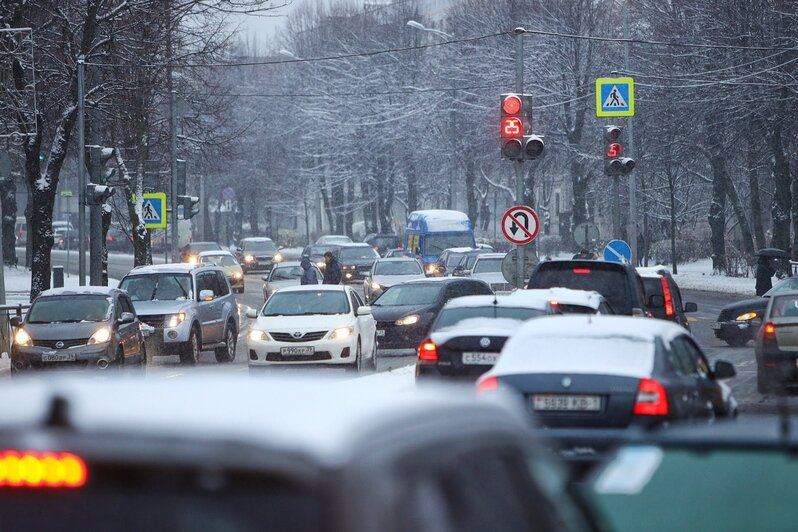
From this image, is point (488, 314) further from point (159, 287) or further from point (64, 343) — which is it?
point (159, 287)

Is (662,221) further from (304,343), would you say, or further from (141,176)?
(304,343)

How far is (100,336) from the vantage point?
888 inches

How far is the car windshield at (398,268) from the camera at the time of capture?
43.6m

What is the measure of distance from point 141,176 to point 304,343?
74.3 feet

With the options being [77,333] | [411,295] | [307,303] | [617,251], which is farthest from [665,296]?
[617,251]

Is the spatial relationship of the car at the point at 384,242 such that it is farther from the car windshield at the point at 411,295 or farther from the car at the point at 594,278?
the car at the point at 594,278

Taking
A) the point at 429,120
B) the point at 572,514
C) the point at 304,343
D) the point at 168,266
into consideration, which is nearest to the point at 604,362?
the point at 572,514

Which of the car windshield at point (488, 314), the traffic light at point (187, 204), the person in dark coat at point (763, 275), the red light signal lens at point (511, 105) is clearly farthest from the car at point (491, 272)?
the car windshield at point (488, 314)

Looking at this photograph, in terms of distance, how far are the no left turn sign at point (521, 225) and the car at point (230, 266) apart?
27.5 m

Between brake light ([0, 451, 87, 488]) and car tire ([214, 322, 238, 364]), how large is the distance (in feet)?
86.1

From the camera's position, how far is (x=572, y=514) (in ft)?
11.2

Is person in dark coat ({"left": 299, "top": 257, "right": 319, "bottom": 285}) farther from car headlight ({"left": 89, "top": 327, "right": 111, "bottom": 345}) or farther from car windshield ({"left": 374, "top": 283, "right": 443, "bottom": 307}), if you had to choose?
car headlight ({"left": 89, "top": 327, "right": 111, "bottom": 345})

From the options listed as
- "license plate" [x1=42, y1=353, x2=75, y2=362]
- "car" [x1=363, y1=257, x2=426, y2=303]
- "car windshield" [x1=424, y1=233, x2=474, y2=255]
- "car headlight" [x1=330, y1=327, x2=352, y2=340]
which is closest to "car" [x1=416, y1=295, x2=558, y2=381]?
"car headlight" [x1=330, y1=327, x2=352, y2=340]

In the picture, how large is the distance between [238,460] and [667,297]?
854 inches
